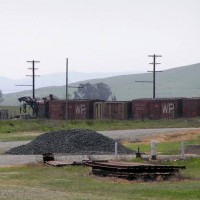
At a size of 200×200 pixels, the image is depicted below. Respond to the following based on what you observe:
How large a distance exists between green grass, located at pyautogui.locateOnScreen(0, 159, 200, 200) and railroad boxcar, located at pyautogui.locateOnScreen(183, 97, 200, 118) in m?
47.5

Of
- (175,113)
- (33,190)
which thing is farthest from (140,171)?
(175,113)

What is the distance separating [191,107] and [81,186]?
5416cm

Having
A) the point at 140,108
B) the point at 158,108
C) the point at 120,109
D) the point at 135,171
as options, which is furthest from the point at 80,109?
the point at 135,171

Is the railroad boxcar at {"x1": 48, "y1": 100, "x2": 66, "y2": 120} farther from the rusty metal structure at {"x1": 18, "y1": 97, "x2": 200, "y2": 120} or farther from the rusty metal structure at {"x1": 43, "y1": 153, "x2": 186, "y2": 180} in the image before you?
the rusty metal structure at {"x1": 43, "y1": 153, "x2": 186, "y2": 180}

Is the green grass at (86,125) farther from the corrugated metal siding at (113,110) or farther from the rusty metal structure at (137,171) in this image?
the rusty metal structure at (137,171)

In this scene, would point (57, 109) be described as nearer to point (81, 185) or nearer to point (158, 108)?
point (158, 108)

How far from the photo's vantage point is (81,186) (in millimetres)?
20578

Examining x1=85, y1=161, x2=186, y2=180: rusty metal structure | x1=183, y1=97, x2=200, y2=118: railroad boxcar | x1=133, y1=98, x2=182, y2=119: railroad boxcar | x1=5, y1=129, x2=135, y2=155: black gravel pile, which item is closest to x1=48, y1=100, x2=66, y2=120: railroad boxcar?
x1=133, y1=98, x2=182, y2=119: railroad boxcar

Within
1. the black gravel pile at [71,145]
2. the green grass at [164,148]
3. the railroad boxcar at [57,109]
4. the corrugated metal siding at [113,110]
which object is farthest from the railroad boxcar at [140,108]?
the black gravel pile at [71,145]

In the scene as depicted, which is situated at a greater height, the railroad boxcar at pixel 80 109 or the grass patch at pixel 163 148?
the railroad boxcar at pixel 80 109

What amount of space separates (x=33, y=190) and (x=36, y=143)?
19012 millimetres

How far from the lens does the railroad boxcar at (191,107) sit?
7312 cm

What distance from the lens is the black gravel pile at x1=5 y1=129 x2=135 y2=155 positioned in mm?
36719

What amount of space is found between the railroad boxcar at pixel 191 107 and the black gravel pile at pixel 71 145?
116ft
